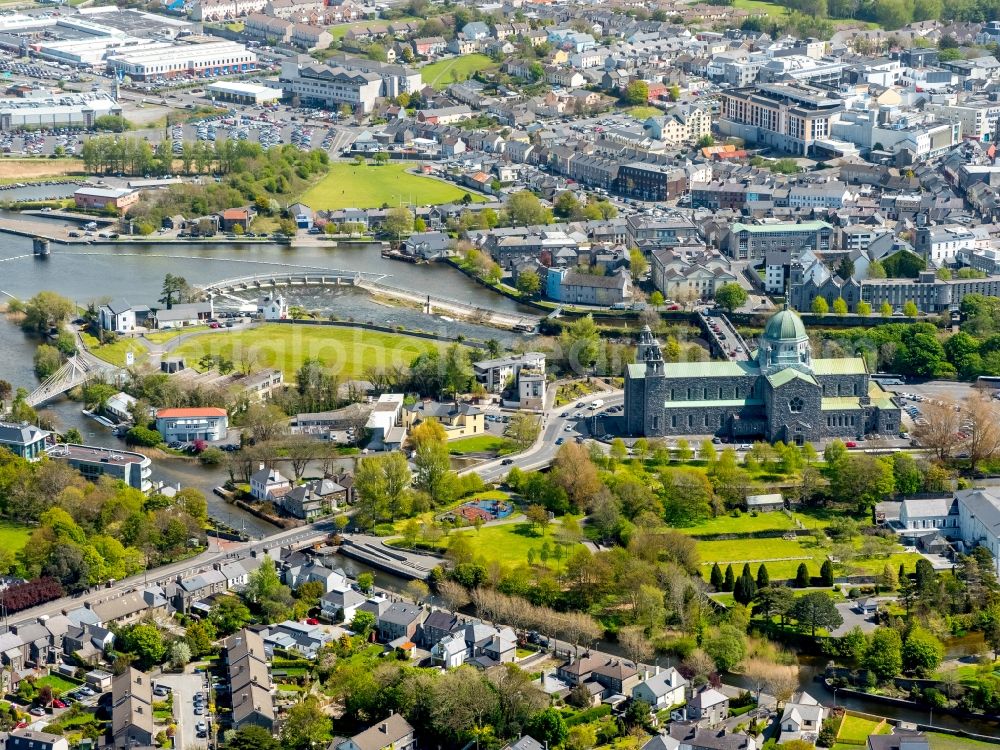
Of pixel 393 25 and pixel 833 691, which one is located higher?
pixel 393 25

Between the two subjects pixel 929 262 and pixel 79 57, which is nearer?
pixel 929 262

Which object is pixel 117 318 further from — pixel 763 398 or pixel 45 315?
pixel 763 398

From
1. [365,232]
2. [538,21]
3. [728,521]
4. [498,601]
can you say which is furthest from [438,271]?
[538,21]

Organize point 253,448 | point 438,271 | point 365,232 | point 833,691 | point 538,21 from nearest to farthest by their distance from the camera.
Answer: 1. point 833,691
2. point 253,448
3. point 438,271
4. point 365,232
5. point 538,21

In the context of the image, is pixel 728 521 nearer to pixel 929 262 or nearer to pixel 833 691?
pixel 833 691

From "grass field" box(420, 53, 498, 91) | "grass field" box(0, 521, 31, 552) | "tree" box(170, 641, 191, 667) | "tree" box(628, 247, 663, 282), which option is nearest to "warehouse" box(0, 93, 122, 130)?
"grass field" box(420, 53, 498, 91)

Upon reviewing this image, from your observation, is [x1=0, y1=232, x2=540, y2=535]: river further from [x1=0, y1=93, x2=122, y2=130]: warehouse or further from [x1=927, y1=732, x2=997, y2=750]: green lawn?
[x1=927, y1=732, x2=997, y2=750]: green lawn
